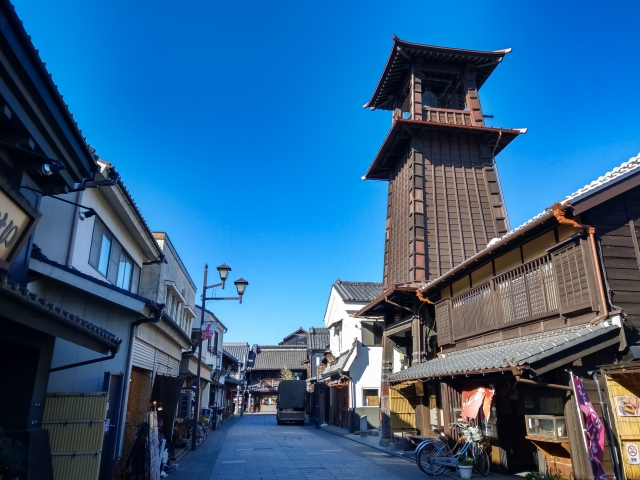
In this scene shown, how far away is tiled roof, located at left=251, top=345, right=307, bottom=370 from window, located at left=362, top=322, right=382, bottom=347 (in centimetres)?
3450

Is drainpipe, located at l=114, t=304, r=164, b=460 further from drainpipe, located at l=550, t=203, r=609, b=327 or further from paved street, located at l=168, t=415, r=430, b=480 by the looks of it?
drainpipe, located at l=550, t=203, r=609, b=327

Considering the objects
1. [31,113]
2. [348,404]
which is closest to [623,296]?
[31,113]

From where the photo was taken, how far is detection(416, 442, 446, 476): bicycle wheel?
12.7 meters

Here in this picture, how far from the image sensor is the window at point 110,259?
1132 cm

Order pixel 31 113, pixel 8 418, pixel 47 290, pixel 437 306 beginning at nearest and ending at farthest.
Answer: pixel 31 113, pixel 8 418, pixel 47 290, pixel 437 306

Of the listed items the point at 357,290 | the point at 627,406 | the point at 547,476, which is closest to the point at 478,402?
the point at 547,476

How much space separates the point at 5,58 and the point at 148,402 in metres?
11.1

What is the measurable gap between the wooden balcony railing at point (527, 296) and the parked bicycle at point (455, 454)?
289 cm

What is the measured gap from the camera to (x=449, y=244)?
20344mm

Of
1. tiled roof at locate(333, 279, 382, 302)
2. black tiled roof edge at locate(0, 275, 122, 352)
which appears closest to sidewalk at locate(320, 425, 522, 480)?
tiled roof at locate(333, 279, 382, 302)

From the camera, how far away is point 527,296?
11383 millimetres

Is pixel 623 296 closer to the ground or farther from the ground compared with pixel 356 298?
closer to the ground

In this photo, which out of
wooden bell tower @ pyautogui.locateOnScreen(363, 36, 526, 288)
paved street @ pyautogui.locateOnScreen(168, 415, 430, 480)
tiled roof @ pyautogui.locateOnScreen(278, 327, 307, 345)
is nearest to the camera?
paved street @ pyautogui.locateOnScreen(168, 415, 430, 480)

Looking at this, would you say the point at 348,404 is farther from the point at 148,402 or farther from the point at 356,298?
the point at 148,402
